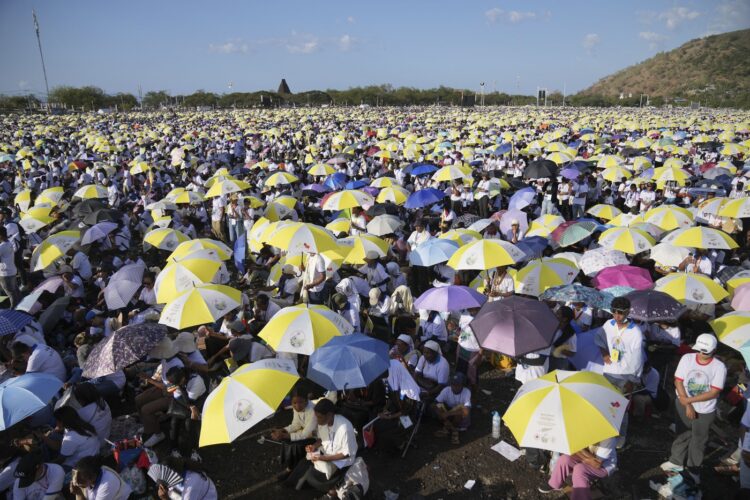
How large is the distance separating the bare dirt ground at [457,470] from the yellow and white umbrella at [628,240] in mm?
2714

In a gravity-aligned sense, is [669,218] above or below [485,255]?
above

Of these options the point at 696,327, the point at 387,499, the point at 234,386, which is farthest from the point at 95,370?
the point at 696,327

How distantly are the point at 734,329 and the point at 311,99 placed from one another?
8411 cm

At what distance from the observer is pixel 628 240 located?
744 centimetres

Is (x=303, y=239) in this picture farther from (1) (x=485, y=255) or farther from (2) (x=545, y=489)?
(2) (x=545, y=489)

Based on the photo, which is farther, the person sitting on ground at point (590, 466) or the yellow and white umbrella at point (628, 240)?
the yellow and white umbrella at point (628, 240)

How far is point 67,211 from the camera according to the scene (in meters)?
11.7

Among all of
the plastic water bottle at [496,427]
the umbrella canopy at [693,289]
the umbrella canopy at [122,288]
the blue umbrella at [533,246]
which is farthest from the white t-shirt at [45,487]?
the umbrella canopy at [693,289]

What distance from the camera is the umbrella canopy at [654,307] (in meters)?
5.11

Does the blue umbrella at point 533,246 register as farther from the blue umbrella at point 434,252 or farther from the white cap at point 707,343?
the white cap at point 707,343

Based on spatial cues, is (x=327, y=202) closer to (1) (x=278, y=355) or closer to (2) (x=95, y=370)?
(1) (x=278, y=355)

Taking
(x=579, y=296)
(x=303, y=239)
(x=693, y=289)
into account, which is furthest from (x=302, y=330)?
(x=693, y=289)

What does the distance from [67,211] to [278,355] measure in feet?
29.4

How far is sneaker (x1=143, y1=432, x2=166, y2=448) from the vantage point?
533 centimetres
